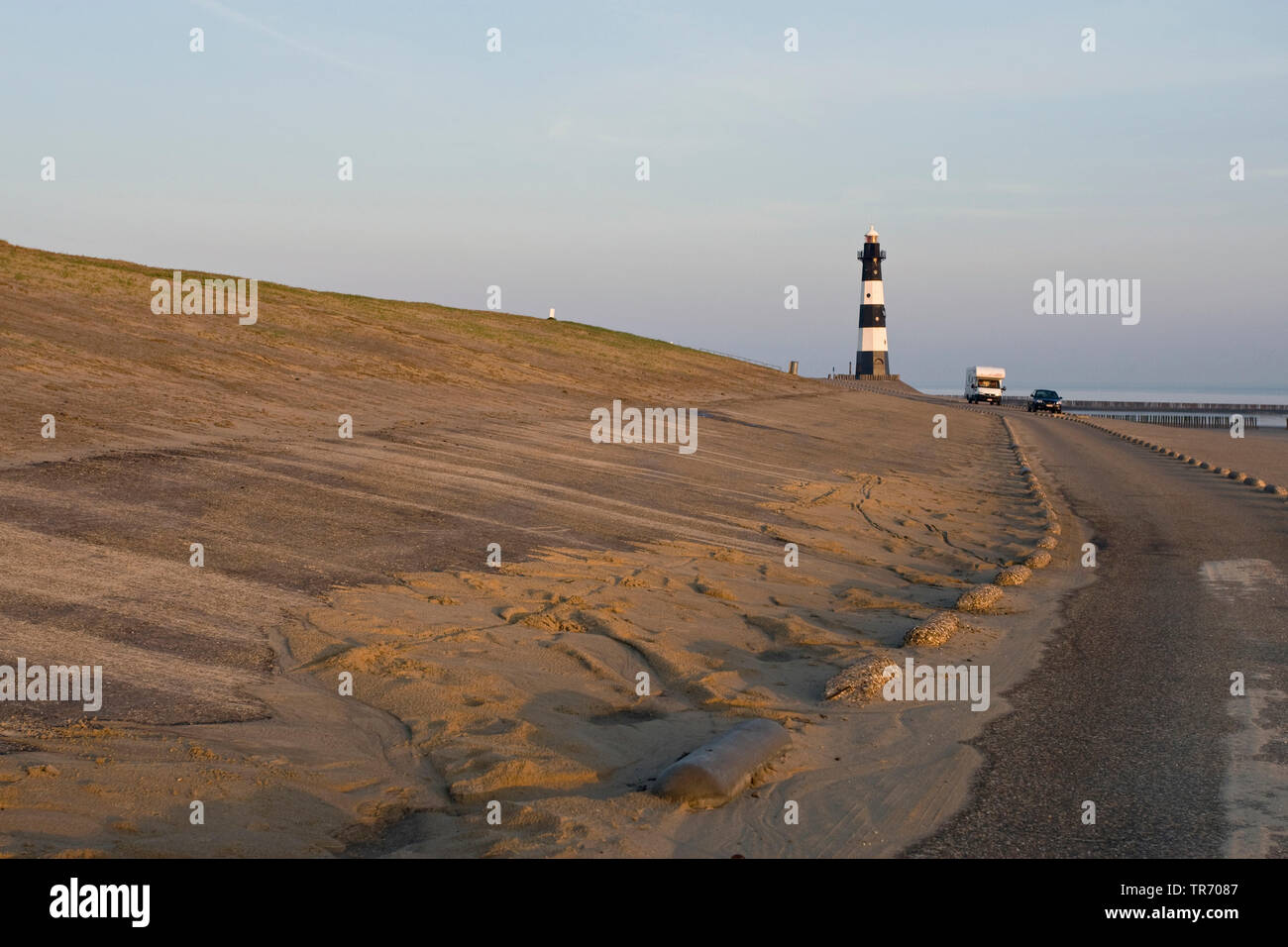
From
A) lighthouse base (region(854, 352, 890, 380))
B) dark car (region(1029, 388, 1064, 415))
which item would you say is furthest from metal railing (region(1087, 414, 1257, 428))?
lighthouse base (region(854, 352, 890, 380))

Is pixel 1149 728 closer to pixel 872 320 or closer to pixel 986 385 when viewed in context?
pixel 986 385

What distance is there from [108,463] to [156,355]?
9.38 meters

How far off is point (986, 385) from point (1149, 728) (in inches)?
3281

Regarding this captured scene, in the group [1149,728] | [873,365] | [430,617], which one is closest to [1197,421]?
[873,365]

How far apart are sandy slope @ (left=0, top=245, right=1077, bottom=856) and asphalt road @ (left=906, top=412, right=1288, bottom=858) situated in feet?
1.18

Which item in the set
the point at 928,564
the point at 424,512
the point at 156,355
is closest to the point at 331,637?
the point at 424,512

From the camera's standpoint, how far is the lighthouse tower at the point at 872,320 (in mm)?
106812

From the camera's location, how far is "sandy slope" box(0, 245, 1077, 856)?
5.69m

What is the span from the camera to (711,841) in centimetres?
543

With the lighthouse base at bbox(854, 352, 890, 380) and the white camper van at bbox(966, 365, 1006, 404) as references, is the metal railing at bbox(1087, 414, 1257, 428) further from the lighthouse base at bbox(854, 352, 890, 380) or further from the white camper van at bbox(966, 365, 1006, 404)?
the lighthouse base at bbox(854, 352, 890, 380)

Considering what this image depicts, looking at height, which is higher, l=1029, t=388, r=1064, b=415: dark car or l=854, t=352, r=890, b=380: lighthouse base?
l=854, t=352, r=890, b=380: lighthouse base

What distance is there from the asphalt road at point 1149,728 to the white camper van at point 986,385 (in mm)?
73343

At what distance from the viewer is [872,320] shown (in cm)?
10694
